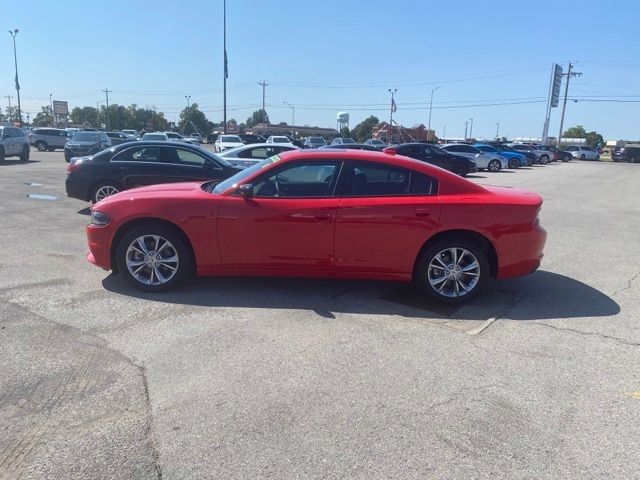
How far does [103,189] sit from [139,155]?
3.32ft

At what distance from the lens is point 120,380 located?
3.48m

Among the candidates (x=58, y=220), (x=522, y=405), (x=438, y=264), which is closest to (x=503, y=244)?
(x=438, y=264)

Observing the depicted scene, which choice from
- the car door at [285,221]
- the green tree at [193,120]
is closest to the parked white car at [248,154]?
the car door at [285,221]

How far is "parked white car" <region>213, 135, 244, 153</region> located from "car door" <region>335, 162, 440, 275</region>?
19.5 meters

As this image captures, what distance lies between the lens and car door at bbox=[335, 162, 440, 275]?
495cm

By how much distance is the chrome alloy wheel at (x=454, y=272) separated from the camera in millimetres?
5066

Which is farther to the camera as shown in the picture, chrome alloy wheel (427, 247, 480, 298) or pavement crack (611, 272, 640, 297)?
pavement crack (611, 272, 640, 297)

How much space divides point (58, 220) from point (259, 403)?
7592 mm

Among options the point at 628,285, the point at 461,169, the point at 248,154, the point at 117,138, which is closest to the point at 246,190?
the point at 628,285

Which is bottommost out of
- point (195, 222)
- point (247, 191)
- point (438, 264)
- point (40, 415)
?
point (40, 415)

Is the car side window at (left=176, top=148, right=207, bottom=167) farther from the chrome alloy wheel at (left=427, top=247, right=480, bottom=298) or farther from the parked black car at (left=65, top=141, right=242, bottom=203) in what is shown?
the chrome alloy wheel at (left=427, top=247, right=480, bottom=298)

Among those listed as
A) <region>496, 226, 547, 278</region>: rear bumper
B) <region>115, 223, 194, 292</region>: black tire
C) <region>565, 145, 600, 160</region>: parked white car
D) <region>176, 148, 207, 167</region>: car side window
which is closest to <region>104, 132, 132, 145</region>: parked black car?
<region>176, 148, 207, 167</region>: car side window

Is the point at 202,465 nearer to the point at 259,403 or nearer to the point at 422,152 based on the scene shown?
the point at 259,403

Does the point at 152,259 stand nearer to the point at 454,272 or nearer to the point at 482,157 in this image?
the point at 454,272
